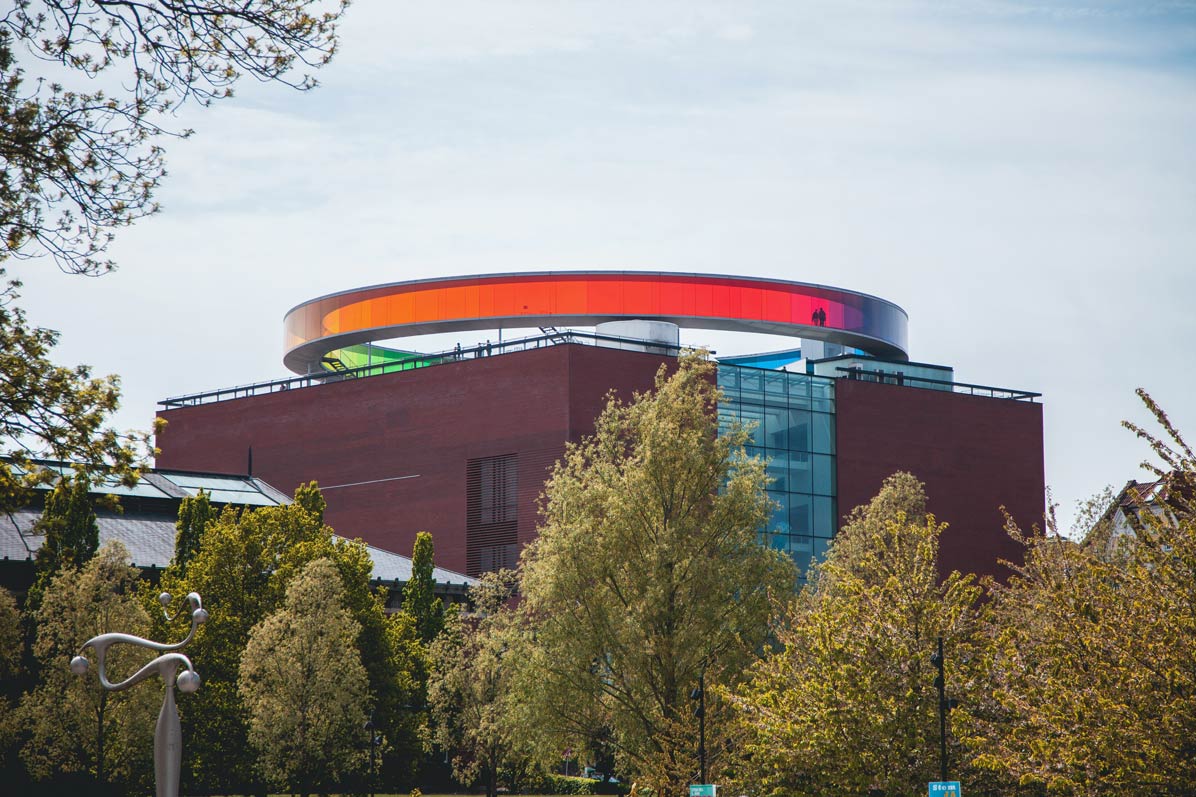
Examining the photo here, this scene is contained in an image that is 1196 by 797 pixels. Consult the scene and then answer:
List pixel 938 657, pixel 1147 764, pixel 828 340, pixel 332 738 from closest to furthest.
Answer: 1. pixel 1147 764
2. pixel 938 657
3. pixel 332 738
4. pixel 828 340

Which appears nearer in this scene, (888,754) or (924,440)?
(888,754)

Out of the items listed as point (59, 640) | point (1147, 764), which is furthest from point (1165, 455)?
point (59, 640)

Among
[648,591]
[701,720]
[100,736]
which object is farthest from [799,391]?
[701,720]

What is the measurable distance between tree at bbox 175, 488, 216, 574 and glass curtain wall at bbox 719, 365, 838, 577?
92.7 feet

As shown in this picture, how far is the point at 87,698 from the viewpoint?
5028 centimetres

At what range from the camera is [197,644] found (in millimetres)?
50656

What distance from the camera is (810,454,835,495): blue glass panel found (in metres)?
79.2

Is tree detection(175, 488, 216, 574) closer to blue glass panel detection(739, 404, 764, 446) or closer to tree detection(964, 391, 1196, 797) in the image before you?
blue glass panel detection(739, 404, 764, 446)

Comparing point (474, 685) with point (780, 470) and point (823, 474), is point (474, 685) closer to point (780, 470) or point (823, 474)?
point (780, 470)

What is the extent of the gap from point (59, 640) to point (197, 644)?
15.5 feet

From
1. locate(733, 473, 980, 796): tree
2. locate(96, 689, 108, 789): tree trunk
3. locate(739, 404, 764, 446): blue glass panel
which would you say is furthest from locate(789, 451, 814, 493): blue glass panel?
locate(733, 473, 980, 796): tree

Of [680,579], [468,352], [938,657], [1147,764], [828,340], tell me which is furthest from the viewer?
[828,340]

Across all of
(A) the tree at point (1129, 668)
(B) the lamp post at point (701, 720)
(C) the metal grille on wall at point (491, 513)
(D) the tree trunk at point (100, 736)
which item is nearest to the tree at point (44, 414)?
(A) the tree at point (1129, 668)

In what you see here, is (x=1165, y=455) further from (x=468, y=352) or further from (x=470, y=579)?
(x=468, y=352)
